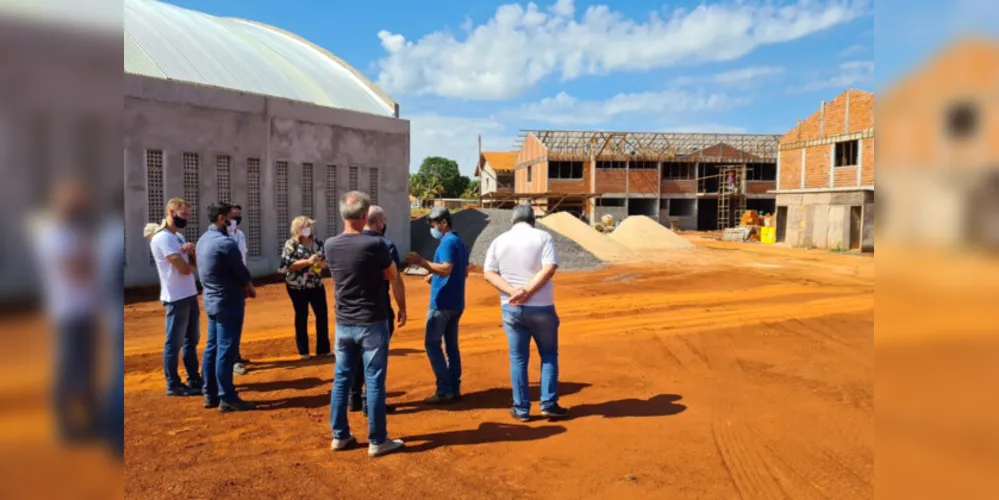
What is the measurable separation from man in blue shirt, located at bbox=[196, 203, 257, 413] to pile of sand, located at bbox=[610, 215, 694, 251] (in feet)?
71.7

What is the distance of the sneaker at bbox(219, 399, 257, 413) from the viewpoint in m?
5.75

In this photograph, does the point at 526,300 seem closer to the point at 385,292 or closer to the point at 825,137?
the point at 385,292

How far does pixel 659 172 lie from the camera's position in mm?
41812

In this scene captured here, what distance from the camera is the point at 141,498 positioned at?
3941 mm

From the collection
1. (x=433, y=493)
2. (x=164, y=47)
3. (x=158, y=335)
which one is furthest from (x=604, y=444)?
(x=164, y=47)

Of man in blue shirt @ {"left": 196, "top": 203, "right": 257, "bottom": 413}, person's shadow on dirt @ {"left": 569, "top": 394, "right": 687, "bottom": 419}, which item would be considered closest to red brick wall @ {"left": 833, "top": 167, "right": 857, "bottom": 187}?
person's shadow on dirt @ {"left": 569, "top": 394, "right": 687, "bottom": 419}

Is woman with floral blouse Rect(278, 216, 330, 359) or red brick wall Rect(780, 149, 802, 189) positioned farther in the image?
red brick wall Rect(780, 149, 802, 189)

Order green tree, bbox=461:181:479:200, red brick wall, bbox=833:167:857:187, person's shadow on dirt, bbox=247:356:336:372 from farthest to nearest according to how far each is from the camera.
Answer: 1. green tree, bbox=461:181:479:200
2. red brick wall, bbox=833:167:857:187
3. person's shadow on dirt, bbox=247:356:336:372

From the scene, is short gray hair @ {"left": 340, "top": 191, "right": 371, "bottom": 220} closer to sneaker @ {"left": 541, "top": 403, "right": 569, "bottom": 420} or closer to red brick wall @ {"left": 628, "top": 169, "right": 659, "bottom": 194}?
sneaker @ {"left": 541, "top": 403, "right": 569, "bottom": 420}

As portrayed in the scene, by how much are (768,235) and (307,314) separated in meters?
29.5

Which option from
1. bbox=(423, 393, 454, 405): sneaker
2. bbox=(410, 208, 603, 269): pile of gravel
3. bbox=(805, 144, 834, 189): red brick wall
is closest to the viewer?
bbox=(423, 393, 454, 405): sneaker

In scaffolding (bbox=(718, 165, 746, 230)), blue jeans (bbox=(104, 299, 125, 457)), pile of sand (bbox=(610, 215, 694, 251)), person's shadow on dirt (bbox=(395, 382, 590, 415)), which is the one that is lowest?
person's shadow on dirt (bbox=(395, 382, 590, 415))

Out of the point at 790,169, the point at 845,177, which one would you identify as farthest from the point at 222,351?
the point at 790,169

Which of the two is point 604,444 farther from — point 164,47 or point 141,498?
point 164,47
